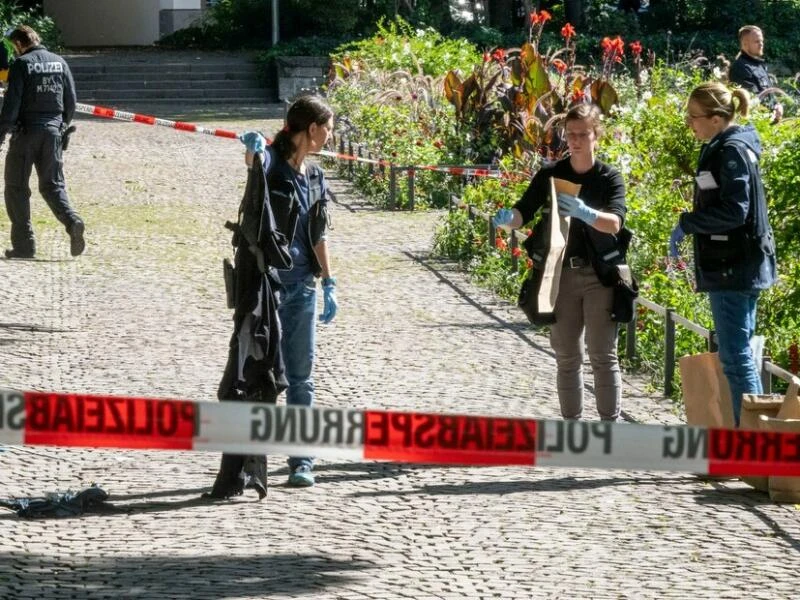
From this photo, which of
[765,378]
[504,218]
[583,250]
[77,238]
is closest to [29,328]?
[77,238]

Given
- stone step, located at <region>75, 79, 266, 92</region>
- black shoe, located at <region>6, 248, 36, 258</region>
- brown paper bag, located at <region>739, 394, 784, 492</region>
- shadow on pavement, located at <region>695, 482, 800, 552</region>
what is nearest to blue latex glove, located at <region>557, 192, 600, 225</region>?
brown paper bag, located at <region>739, 394, 784, 492</region>

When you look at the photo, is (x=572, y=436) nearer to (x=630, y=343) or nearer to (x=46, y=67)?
(x=630, y=343)

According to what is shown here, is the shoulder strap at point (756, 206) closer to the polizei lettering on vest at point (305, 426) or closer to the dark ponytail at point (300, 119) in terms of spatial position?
the dark ponytail at point (300, 119)

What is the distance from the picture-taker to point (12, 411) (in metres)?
Answer: 5.18

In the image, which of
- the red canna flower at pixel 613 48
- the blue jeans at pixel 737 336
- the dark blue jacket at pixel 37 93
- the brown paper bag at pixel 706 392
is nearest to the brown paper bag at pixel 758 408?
the blue jeans at pixel 737 336

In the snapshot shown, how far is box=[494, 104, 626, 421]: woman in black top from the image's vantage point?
7.67 metres

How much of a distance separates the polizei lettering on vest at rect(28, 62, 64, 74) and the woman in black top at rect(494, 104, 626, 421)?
6.53m

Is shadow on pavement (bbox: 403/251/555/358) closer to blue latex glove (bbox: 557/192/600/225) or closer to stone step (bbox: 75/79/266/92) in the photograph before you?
blue latex glove (bbox: 557/192/600/225)

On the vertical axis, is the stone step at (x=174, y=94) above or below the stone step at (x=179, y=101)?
above

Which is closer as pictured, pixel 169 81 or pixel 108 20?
pixel 169 81

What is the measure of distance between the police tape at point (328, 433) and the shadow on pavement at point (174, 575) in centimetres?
82

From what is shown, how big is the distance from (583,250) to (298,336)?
4.47ft

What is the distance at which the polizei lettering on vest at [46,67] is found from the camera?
44.0ft

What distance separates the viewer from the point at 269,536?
658 centimetres
